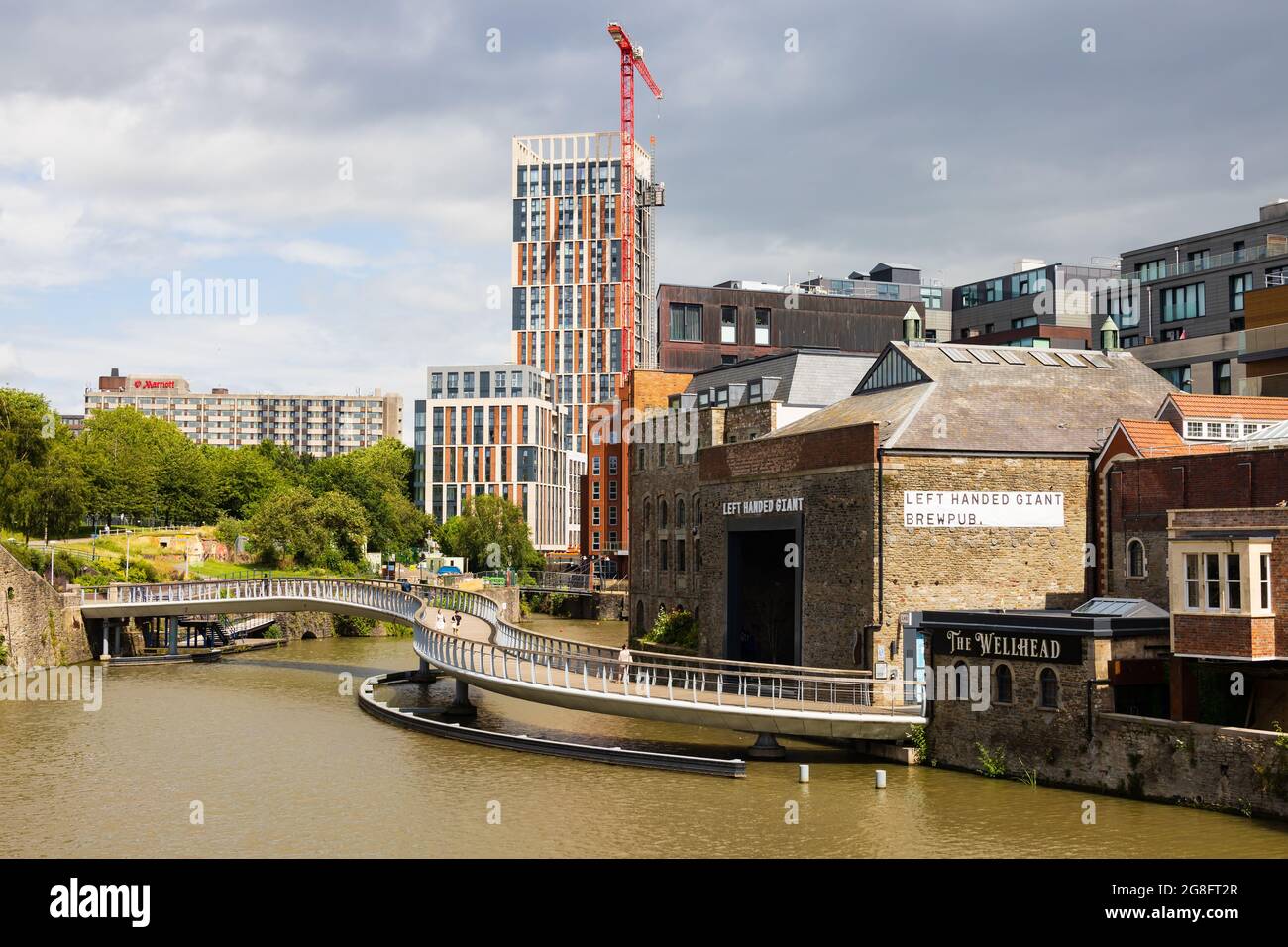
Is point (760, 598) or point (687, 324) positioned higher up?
point (687, 324)

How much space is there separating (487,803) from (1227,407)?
2740 centimetres

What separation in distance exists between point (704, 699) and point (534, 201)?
15850 cm

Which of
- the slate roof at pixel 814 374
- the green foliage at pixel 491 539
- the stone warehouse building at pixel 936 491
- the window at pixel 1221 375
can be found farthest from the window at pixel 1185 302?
the green foliage at pixel 491 539

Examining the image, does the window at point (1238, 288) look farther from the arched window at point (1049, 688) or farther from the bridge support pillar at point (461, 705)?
the bridge support pillar at point (461, 705)

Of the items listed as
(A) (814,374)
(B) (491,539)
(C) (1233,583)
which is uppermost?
(A) (814,374)

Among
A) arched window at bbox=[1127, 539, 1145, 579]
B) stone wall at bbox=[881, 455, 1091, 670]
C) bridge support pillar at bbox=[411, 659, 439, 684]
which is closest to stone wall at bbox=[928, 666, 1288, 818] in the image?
A: stone wall at bbox=[881, 455, 1091, 670]

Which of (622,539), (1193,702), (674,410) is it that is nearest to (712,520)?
(674,410)

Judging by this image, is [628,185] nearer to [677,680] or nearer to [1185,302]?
[1185,302]

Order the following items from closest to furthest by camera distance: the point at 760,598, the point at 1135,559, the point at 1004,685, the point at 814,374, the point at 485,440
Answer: the point at 1004,685 < the point at 1135,559 < the point at 760,598 < the point at 814,374 < the point at 485,440

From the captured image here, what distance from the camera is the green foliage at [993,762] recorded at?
3225 cm

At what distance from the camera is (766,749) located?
118 ft

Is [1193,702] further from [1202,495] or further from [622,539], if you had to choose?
[622,539]

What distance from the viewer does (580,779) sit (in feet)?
109

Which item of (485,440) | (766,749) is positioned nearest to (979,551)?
(766,749)
